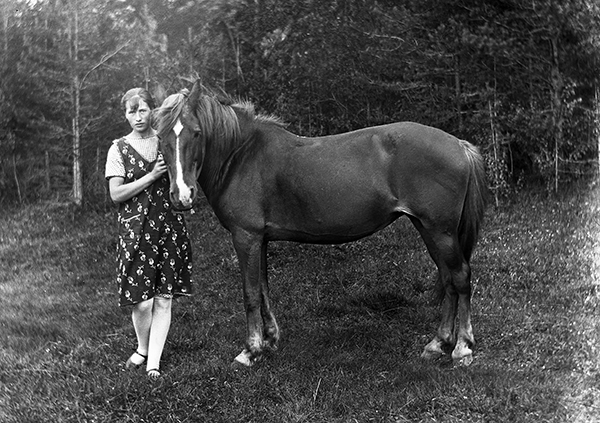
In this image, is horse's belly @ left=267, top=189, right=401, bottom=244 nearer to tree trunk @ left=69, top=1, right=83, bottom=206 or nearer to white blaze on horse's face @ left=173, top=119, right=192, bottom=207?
white blaze on horse's face @ left=173, top=119, right=192, bottom=207

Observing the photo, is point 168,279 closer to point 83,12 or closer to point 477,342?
point 477,342

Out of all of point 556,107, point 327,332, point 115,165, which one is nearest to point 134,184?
point 115,165

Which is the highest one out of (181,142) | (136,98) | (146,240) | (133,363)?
(136,98)

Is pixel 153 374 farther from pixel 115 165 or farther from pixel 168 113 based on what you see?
pixel 168 113

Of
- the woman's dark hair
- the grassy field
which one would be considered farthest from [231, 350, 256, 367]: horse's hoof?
the woman's dark hair

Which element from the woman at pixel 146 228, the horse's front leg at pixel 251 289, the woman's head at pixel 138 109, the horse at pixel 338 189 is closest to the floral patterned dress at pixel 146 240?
the woman at pixel 146 228

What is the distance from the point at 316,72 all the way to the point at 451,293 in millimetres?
5402

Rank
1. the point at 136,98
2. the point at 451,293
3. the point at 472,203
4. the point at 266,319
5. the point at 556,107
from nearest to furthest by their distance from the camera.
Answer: the point at 136,98 → the point at 472,203 → the point at 451,293 → the point at 266,319 → the point at 556,107

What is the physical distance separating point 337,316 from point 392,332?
0.77 m

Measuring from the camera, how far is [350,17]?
30.5 feet

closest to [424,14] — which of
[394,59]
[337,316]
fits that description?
[394,59]

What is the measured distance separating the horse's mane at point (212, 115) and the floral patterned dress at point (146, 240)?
478 millimetres

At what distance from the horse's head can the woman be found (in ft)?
0.65

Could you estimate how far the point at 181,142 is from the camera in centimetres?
407
